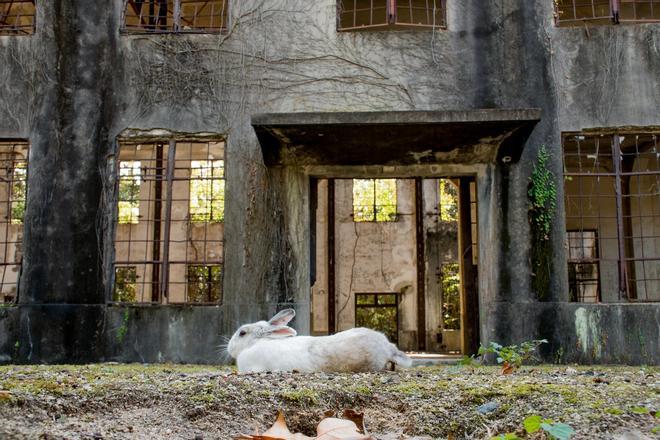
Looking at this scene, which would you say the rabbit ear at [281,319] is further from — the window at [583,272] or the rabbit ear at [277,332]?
the window at [583,272]

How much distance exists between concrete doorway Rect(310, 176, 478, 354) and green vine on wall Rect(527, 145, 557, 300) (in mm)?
11813

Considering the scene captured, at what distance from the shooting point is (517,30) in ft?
28.1

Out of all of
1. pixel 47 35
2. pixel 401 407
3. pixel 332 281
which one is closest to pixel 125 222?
pixel 332 281

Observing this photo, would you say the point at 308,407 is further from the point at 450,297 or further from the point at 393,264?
the point at 450,297

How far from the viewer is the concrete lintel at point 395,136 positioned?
748cm

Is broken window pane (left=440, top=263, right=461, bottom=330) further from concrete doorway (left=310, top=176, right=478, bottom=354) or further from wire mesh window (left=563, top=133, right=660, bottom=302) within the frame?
wire mesh window (left=563, top=133, right=660, bottom=302)

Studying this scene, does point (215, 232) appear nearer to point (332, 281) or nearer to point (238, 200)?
point (332, 281)

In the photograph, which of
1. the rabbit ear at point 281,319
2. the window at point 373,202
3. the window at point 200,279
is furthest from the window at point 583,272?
the rabbit ear at point 281,319

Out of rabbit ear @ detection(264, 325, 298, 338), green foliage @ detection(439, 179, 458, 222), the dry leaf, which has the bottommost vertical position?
the dry leaf

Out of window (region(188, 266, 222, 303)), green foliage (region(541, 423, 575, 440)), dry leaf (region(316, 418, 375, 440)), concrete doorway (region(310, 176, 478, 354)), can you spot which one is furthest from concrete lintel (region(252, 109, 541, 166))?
window (region(188, 266, 222, 303))

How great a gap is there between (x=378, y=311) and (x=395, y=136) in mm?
13563

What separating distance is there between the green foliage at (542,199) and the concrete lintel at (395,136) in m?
0.39

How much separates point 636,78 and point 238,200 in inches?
209

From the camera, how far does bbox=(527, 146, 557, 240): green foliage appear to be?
823 centimetres
